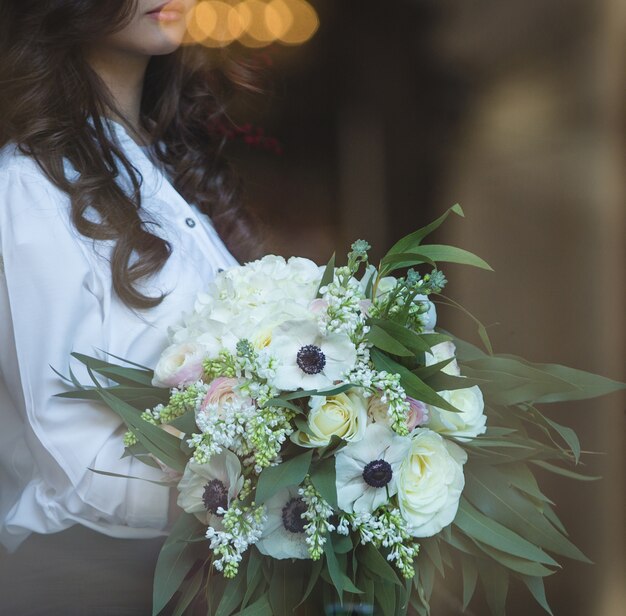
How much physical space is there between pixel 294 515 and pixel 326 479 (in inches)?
2.2

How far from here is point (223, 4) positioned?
113 centimetres

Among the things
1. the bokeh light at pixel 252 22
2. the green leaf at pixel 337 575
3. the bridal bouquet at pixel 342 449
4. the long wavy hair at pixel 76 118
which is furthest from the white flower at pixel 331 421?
the bokeh light at pixel 252 22

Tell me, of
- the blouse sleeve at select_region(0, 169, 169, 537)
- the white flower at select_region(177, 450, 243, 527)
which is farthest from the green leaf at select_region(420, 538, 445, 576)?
the blouse sleeve at select_region(0, 169, 169, 537)

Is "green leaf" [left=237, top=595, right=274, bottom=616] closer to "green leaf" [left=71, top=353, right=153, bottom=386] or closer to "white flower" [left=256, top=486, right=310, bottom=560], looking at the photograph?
"white flower" [left=256, top=486, right=310, bottom=560]

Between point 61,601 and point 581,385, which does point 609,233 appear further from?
point 61,601

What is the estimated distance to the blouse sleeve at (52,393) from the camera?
35.9 inches

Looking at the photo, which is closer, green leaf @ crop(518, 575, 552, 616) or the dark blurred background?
green leaf @ crop(518, 575, 552, 616)

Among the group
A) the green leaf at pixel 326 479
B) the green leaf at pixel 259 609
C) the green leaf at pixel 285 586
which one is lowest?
the green leaf at pixel 259 609

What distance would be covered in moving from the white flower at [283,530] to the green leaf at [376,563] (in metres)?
0.06

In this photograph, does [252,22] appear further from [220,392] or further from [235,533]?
[235,533]

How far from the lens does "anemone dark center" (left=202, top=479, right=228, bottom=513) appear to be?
2.55 ft

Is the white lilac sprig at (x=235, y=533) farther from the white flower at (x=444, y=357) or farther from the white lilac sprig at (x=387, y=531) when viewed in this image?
the white flower at (x=444, y=357)

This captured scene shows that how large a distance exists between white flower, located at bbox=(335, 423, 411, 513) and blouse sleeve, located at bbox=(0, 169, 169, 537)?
0.86 ft

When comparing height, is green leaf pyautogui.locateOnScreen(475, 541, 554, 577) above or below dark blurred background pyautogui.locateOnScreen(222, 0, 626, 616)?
below
